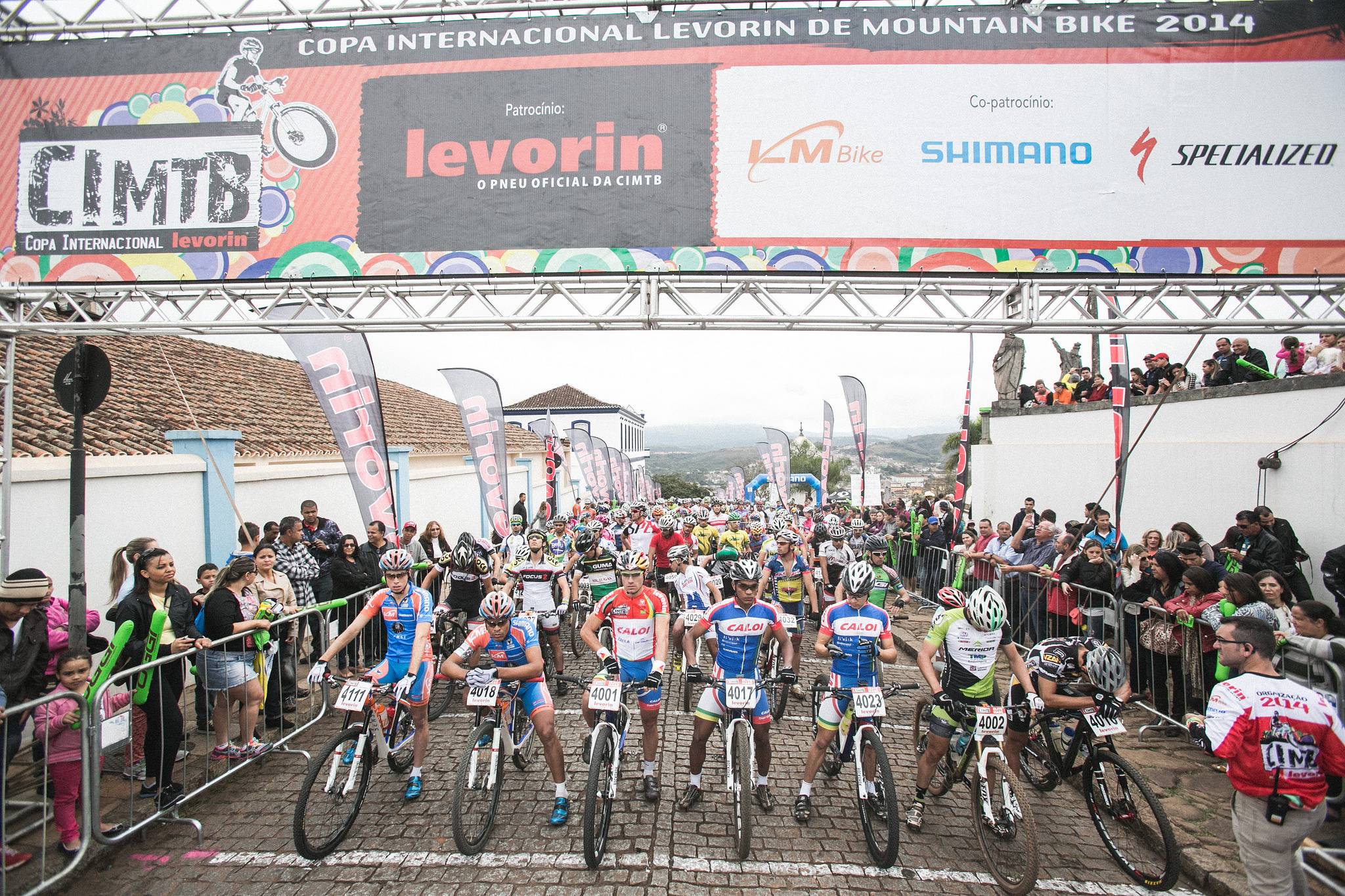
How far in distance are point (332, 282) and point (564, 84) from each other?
3.11 meters

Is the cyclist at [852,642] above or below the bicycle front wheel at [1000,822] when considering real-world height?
above

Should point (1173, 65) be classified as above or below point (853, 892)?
above

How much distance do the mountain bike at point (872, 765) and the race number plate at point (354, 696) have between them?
11.6ft

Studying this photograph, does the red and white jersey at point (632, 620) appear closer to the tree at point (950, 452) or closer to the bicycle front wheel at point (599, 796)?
the bicycle front wheel at point (599, 796)

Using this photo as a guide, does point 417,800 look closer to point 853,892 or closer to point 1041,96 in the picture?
point 853,892

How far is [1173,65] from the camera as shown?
Answer: 21.4ft

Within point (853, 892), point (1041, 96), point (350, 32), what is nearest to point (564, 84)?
point (350, 32)

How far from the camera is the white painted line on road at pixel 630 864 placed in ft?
14.2

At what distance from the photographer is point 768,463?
84.1 ft

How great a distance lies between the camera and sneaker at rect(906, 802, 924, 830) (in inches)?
193

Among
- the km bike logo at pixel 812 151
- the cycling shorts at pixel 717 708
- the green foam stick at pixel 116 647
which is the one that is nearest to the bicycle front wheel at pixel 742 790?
the cycling shorts at pixel 717 708

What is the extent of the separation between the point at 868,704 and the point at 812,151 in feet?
17.0

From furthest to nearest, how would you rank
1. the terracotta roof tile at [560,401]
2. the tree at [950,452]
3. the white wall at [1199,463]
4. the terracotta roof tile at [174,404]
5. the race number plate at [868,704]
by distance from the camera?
the terracotta roof tile at [560,401] → the tree at [950,452] → the terracotta roof tile at [174,404] → the white wall at [1199,463] → the race number plate at [868,704]

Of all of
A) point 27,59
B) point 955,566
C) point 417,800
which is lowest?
point 417,800
